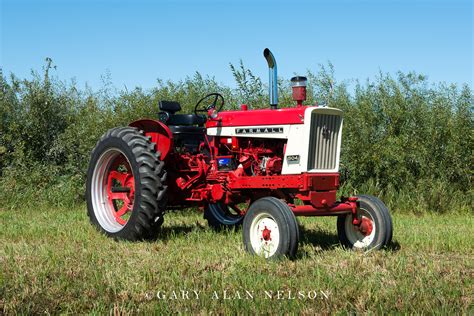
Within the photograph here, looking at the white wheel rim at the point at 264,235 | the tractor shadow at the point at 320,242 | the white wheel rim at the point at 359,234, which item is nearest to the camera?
the white wheel rim at the point at 264,235

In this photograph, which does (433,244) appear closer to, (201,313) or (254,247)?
(254,247)

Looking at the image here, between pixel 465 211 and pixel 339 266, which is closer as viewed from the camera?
pixel 339 266

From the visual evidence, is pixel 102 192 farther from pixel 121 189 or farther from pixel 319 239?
pixel 319 239

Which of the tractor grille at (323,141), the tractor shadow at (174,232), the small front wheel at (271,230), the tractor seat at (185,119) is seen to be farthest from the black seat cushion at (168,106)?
the small front wheel at (271,230)

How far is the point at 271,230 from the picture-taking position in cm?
579

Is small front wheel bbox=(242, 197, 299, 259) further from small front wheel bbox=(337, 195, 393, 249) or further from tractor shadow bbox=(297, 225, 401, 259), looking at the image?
small front wheel bbox=(337, 195, 393, 249)

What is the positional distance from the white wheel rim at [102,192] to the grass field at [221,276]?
28 cm

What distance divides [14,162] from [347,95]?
6469mm

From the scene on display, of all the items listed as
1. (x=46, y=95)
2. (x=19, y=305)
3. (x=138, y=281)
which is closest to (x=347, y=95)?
(x=46, y=95)

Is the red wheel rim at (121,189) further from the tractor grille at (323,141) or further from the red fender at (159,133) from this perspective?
the tractor grille at (323,141)

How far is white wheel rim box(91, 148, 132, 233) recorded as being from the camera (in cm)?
735

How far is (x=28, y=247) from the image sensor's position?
20.3 ft

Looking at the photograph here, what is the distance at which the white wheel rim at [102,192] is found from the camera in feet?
24.1

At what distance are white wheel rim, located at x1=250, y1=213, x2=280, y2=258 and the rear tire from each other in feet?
3.98
